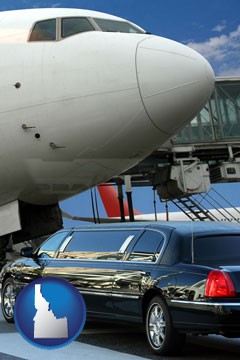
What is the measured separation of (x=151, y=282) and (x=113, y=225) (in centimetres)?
137

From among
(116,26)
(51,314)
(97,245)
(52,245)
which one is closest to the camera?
(51,314)

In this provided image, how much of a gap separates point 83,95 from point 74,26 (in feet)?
→ 5.17

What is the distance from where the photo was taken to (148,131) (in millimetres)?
9781

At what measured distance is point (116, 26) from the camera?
1087 centimetres

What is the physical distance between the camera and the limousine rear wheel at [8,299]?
902cm

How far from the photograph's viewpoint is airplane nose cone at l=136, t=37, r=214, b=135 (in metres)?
9.45

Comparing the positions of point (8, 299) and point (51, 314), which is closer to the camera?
point (51, 314)

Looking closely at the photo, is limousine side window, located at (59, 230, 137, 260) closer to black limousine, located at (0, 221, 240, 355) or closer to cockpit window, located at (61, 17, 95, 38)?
black limousine, located at (0, 221, 240, 355)

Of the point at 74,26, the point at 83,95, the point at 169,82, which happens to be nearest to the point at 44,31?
the point at 74,26

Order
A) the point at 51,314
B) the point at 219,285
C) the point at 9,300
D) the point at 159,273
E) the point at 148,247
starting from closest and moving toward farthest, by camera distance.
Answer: the point at 51,314, the point at 219,285, the point at 159,273, the point at 148,247, the point at 9,300

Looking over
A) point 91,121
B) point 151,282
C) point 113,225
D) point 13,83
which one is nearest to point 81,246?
point 113,225

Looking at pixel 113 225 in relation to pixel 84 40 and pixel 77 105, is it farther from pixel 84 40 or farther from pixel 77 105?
pixel 84 40

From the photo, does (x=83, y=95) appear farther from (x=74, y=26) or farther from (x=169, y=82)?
(x=74, y=26)

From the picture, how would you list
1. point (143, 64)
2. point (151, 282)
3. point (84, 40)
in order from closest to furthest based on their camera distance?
1. point (151, 282)
2. point (143, 64)
3. point (84, 40)
